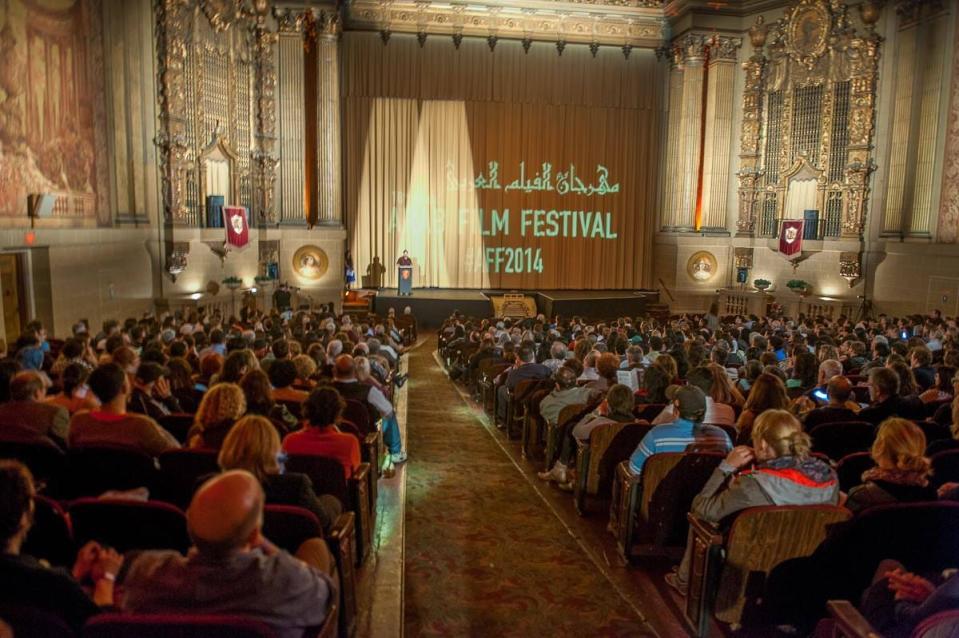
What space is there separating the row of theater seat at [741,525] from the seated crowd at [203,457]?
153cm

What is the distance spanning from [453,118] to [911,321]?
1351 centimetres

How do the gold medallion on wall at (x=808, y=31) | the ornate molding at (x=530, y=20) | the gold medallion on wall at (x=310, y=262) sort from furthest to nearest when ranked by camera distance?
1. the ornate molding at (x=530, y=20)
2. the gold medallion on wall at (x=310, y=262)
3. the gold medallion on wall at (x=808, y=31)

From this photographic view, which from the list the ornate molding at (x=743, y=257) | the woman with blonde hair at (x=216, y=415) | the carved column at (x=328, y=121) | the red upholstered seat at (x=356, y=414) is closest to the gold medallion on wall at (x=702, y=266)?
the ornate molding at (x=743, y=257)

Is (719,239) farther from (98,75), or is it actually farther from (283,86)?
(98,75)

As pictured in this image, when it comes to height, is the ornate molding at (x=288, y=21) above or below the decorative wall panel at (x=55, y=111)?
above

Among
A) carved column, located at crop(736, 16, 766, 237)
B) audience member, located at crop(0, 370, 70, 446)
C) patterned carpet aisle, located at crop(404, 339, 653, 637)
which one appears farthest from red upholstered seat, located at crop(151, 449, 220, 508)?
carved column, located at crop(736, 16, 766, 237)

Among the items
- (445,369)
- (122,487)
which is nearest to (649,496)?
(122,487)

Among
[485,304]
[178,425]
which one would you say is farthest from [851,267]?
[178,425]

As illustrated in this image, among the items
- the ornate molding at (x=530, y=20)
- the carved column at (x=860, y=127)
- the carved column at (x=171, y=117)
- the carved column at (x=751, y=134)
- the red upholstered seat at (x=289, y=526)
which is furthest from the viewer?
the ornate molding at (x=530, y=20)

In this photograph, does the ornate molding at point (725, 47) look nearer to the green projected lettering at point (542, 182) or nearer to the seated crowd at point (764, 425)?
the green projected lettering at point (542, 182)

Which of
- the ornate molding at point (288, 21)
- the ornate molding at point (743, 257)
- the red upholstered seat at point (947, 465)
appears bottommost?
the red upholstered seat at point (947, 465)

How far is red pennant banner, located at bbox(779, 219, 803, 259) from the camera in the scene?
18.4 meters

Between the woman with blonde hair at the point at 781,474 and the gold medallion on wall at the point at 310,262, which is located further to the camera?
the gold medallion on wall at the point at 310,262

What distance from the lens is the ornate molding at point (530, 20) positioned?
19953 millimetres
